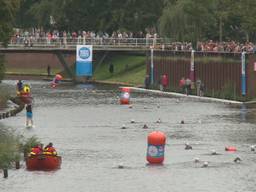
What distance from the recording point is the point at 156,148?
157 ft

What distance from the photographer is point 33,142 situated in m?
51.0

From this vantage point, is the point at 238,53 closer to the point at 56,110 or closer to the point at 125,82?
the point at 56,110

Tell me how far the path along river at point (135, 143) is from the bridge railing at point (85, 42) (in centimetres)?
2677

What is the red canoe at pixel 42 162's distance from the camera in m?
46.3

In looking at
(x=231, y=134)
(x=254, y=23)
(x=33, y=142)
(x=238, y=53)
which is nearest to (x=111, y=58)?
(x=254, y=23)

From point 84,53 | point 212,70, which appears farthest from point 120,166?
point 84,53

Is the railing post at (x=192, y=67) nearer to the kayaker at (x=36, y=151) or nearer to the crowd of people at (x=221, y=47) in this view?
the crowd of people at (x=221, y=47)

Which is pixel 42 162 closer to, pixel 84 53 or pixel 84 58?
pixel 84 53

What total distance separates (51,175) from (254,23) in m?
67.3

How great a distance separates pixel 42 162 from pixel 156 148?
5.50 meters

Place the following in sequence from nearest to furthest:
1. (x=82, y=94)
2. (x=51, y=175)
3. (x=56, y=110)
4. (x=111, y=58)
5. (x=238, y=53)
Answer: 1. (x=51, y=175)
2. (x=56, y=110)
3. (x=238, y=53)
4. (x=82, y=94)
5. (x=111, y=58)

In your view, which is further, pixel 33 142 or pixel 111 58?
pixel 111 58

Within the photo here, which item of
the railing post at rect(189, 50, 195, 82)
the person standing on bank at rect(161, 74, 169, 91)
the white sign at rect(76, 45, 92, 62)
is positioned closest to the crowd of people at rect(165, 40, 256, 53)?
the railing post at rect(189, 50, 195, 82)

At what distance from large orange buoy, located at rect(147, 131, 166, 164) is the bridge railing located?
2772 inches
